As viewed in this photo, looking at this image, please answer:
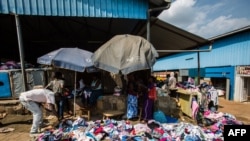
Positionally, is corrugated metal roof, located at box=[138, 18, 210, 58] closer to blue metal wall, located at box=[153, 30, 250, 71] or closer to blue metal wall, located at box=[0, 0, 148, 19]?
blue metal wall, located at box=[0, 0, 148, 19]

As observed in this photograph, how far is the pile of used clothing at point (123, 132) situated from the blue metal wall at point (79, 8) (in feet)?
14.9

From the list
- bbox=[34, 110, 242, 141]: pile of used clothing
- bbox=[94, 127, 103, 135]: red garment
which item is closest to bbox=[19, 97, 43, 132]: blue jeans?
bbox=[34, 110, 242, 141]: pile of used clothing

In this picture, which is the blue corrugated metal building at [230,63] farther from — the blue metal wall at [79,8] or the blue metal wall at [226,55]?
the blue metal wall at [79,8]

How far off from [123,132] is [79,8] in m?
5.46

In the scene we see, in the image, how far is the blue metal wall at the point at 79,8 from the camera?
24.6ft

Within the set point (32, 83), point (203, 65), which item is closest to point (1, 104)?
point (32, 83)

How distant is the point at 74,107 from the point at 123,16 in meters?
4.42

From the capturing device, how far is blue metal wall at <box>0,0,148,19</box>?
748cm

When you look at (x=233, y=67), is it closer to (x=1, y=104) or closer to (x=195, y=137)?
(x=195, y=137)

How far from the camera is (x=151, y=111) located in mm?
6832

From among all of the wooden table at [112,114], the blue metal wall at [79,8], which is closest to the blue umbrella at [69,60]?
the wooden table at [112,114]

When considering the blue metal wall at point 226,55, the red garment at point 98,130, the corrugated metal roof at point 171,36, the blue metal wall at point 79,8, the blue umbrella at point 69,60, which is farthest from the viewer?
the blue metal wall at point 226,55

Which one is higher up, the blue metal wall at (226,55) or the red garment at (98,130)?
the blue metal wall at (226,55)

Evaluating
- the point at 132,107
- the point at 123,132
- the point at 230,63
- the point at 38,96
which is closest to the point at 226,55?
the point at 230,63
